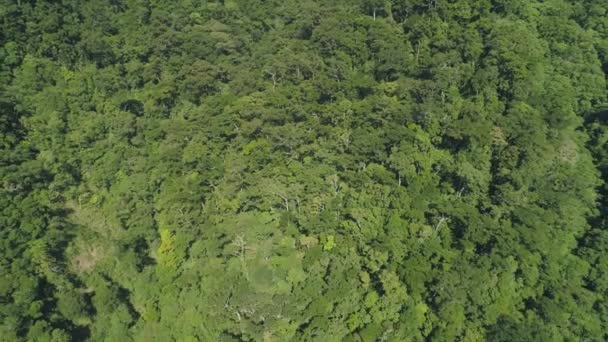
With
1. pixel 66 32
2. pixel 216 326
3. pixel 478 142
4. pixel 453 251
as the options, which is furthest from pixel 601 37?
pixel 66 32

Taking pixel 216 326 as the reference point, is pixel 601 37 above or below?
above

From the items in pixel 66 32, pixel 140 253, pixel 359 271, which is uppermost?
pixel 66 32

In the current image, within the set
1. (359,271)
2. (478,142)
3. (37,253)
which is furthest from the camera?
(478,142)

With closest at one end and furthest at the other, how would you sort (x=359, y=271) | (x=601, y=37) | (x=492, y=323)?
(x=492, y=323) < (x=359, y=271) < (x=601, y=37)

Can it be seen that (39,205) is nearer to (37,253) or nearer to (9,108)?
(37,253)

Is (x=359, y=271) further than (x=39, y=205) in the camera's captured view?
No

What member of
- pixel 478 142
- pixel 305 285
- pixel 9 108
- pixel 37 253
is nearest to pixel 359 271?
pixel 305 285
